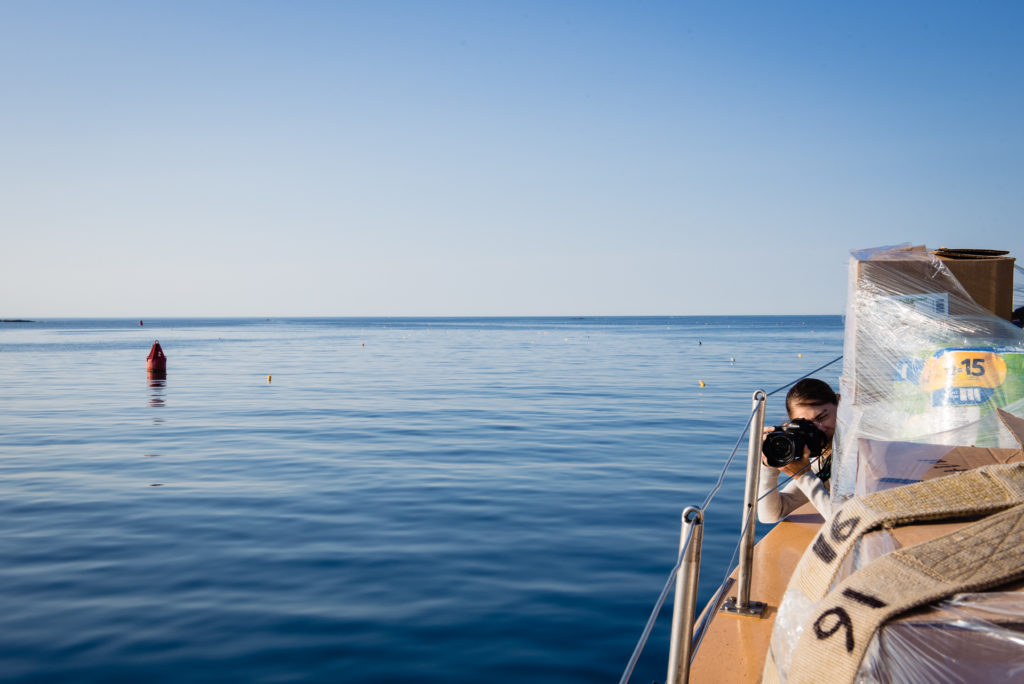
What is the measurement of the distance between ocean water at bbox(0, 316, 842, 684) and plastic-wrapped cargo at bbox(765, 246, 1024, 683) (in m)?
2.55

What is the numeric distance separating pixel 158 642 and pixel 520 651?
7.96ft

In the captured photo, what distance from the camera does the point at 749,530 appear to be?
13.2ft

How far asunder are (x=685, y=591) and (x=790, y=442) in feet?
4.70

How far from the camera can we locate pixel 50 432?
14453 mm

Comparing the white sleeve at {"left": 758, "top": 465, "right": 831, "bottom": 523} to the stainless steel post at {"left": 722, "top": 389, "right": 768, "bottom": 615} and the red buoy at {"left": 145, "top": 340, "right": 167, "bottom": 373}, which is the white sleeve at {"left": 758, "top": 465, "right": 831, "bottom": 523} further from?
the red buoy at {"left": 145, "top": 340, "right": 167, "bottom": 373}

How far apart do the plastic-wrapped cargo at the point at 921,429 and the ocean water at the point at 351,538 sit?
2.55 metres

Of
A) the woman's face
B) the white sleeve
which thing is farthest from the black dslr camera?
the woman's face

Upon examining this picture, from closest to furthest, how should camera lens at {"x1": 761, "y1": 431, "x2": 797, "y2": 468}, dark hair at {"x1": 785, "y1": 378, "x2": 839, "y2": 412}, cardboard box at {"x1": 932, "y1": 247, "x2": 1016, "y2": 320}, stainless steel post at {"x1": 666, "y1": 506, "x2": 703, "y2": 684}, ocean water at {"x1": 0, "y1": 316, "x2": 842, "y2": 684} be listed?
stainless steel post at {"x1": 666, "y1": 506, "x2": 703, "y2": 684}, camera lens at {"x1": 761, "y1": 431, "x2": 797, "y2": 468}, cardboard box at {"x1": 932, "y1": 247, "x2": 1016, "y2": 320}, dark hair at {"x1": 785, "y1": 378, "x2": 839, "y2": 412}, ocean water at {"x1": 0, "y1": 316, "x2": 842, "y2": 684}

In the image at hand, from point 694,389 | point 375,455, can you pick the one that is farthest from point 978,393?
point 694,389

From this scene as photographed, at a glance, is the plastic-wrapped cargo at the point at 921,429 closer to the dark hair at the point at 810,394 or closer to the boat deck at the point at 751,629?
the dark hair at the point at 810,394

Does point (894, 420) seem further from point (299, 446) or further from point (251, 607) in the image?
point (299, 446)

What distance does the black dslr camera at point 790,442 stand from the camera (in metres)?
3.79

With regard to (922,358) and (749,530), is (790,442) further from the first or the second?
(922,358)

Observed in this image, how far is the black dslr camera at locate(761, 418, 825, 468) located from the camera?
3789 millimetres
